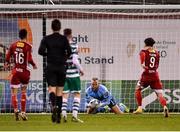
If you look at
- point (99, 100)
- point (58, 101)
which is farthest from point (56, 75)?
point (99, 100)

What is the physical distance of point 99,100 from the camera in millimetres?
19109

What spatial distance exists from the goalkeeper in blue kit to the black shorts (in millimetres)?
5187

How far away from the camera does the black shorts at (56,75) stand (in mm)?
13422

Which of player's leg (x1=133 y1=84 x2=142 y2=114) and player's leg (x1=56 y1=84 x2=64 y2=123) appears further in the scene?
player's leg (x1=133 y1=84 x2=142 y2=114)

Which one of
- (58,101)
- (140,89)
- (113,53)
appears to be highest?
(113,53)

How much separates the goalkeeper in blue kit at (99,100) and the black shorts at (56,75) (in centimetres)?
519

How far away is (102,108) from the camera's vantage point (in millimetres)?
19344

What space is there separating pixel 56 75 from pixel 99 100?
577 cm

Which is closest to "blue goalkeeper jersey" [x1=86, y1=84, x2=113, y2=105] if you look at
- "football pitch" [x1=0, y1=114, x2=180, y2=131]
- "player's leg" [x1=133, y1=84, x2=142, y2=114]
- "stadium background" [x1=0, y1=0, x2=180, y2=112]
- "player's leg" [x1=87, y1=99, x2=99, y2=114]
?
"player's leg" [x1=87, y1=99, x2=99, y2=114]

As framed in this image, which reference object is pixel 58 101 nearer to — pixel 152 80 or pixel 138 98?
pixel 152 80

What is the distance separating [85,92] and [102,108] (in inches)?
27.0

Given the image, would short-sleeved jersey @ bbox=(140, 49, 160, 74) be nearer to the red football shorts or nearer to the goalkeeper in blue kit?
the red football shorts

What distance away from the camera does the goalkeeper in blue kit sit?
18.8 m

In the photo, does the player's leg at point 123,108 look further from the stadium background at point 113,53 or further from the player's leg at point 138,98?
the player's leg at point 138,98
